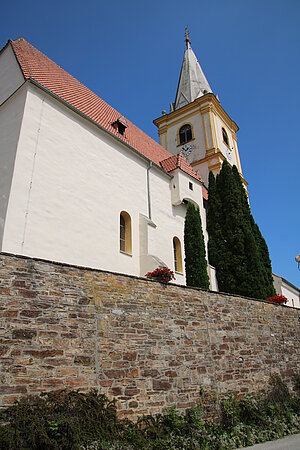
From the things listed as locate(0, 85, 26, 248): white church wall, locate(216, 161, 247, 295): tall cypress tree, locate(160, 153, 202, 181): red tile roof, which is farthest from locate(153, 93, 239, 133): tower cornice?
locate(0, 85, 26, 248): white church wall

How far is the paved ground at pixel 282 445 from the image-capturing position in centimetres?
622

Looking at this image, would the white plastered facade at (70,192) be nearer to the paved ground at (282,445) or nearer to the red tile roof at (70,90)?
the red tile roof at (70,90)

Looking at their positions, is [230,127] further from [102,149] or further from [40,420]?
[40,420]

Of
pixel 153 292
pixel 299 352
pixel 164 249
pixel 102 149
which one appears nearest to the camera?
pixel 153 292

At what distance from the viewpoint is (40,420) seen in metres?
4.71

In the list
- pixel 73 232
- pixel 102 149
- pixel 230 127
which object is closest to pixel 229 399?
pixel 73 232

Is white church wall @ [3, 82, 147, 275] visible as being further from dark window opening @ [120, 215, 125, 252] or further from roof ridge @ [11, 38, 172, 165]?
roof ridge @ [11, 38, 172, 165]

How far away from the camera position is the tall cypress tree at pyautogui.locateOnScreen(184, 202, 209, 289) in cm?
1384

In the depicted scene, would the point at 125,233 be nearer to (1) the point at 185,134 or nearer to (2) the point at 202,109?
(1) the point at 185,134

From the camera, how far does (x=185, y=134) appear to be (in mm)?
27609

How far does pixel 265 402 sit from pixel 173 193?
1070cm

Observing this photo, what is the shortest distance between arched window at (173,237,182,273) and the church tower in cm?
923

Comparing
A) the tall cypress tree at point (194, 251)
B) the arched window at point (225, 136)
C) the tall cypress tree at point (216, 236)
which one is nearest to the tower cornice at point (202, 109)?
the arched window at point (225, 136)

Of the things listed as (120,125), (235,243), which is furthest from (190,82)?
(235,243)
